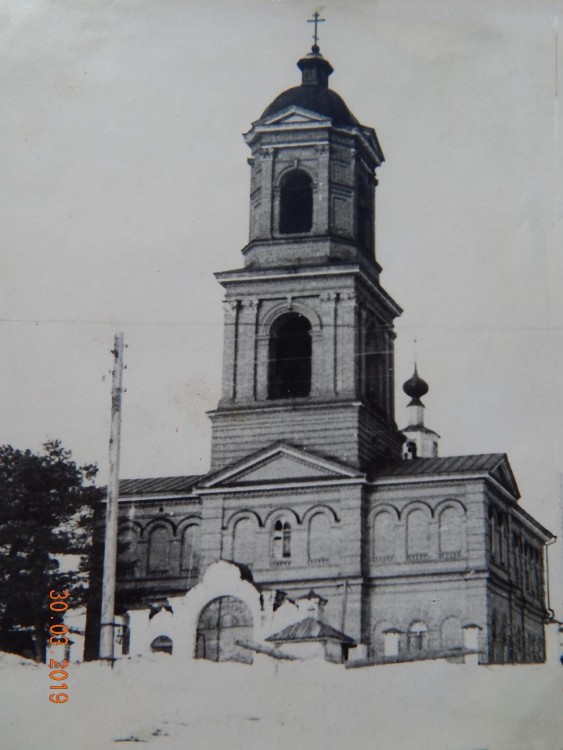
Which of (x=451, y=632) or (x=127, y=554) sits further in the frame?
(x=127, y=554)

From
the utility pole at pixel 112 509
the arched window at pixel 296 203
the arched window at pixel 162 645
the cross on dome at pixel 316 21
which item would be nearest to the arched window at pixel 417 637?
the arched window at pixel 162 645

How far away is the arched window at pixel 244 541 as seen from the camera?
36156mm

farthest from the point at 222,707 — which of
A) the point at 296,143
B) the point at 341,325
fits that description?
the point at 296,143

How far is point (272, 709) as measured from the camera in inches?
1000

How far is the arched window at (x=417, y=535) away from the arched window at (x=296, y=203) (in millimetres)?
7369

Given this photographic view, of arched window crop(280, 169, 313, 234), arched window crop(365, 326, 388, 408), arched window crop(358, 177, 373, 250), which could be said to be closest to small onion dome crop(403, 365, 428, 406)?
arched window crop(365, 326, 388, 408)

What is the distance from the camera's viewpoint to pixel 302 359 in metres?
37.8

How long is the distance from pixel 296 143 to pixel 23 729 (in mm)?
18312

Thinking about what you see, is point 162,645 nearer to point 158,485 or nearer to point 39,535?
point 39,535

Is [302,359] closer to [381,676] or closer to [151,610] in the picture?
[151,610]

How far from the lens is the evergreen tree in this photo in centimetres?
3186

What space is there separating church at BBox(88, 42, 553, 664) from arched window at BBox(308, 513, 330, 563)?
0.05 metres

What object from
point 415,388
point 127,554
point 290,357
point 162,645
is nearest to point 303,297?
point 290,357

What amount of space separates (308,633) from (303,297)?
31.2ft
